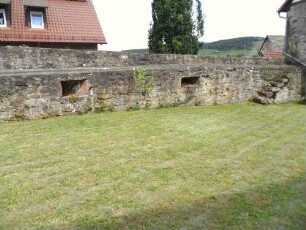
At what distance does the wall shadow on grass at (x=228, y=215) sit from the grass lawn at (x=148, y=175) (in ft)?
0.03

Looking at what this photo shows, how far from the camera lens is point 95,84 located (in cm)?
750

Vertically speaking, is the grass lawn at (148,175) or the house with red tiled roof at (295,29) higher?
the house with red tiled roof at (295,29)

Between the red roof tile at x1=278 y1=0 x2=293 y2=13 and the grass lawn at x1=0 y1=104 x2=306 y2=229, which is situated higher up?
the red roof tile at x1=278 y1=0 x2=293 y2=13

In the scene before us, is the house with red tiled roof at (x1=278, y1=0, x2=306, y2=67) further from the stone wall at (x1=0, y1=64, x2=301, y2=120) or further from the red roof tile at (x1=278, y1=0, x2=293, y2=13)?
the stone wall at (x1=0, y1=64, x2=301, y2=120)

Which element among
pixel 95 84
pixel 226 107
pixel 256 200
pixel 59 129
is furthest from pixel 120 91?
pixel 256 200

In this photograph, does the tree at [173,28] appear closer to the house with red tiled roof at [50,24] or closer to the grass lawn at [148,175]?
the house with red tiled roof at [50,24]

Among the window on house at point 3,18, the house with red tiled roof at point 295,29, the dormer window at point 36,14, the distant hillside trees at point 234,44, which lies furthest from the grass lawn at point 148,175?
the distant hillside trees at point 234,44

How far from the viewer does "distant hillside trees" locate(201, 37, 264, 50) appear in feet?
141

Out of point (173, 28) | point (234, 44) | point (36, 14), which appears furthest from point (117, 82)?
point (234, 44)

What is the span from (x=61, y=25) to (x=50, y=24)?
54cm

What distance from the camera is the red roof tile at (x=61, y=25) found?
15.7 meters

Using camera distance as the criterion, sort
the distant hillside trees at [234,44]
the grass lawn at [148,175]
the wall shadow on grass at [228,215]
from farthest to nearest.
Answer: the distant hillside trees at [234,44] → the grass lawn at [148,175] → the wall shadow on grass at [228,215]

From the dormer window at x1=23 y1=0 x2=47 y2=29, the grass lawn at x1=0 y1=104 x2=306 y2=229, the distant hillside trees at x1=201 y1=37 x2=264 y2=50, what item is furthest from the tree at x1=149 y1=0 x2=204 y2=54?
the distant hillside trees at x1=201 y1=37 x2=264 y2=50

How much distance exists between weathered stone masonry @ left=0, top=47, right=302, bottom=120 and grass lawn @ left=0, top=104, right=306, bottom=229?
1.62 feet
